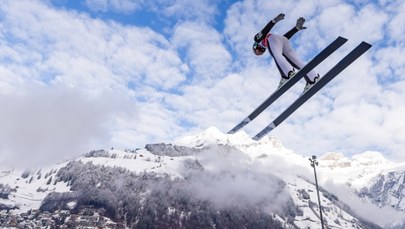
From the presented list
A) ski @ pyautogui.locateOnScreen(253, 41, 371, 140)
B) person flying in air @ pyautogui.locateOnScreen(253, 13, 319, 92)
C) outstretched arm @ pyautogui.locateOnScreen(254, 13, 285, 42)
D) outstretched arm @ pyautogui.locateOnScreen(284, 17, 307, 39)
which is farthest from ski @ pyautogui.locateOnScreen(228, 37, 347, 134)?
outstretched arm @ pyautogui.locateOnScreen(254, 13, 285, 42)

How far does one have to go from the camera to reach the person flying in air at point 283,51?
490 inches

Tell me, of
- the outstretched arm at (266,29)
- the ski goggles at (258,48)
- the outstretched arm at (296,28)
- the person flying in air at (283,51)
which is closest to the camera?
the outstretched arm at (266,29)

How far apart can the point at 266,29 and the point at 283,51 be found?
107 cm

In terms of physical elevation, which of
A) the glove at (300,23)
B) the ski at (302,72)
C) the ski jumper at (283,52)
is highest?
the glove at (300,23)

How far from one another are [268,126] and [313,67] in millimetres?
4935

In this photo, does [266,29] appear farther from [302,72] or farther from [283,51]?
[302,72]

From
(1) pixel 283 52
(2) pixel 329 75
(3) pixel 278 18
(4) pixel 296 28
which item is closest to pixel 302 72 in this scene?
(2) pixel 329 75

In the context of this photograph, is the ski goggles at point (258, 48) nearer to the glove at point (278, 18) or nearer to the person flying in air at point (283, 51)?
the person flying in air at point (283, 51)

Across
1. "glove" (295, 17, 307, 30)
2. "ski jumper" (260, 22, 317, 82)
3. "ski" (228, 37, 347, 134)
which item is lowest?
"ski" (228, 37, 347, 134)

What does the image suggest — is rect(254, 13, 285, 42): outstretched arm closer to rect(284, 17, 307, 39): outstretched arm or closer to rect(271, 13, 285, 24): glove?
rect(271, 13, 285, 24): glove

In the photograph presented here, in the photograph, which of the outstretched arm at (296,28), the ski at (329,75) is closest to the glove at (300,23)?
the outstretched arm at (296,28)

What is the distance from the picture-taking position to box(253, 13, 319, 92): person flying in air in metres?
12.5

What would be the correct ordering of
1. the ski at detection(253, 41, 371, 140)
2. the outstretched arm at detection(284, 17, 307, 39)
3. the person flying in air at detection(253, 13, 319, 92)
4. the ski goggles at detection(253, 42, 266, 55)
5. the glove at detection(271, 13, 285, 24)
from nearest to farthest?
1. the glove at detection(271, 13, 285, 24)
2. the ski at detection(253, 41, 371, 140)
3. the outstretched arm at detection(284, 17, 307, 39)
4. the person flying in air at detection(253, 13, 319, 92)
5. the ski goggles at detection(253, 42, 266, 55)

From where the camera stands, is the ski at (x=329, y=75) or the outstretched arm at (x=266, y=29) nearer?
the outstretched arm at (x=266, y=29)
